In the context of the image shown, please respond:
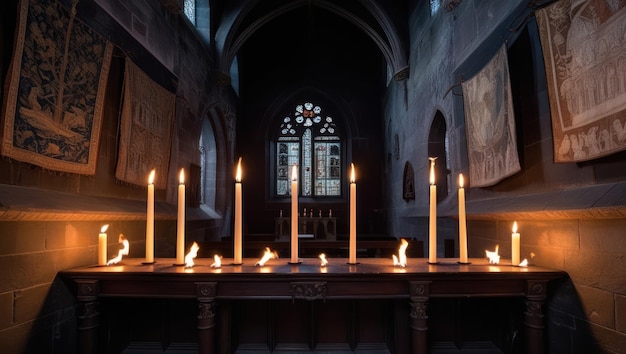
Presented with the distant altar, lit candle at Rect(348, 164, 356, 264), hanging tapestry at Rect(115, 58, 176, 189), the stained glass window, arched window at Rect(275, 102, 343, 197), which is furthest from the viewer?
arched window at Rect(275, 102, 343, 197)

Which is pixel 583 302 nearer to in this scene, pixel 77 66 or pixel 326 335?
pixel 326 335

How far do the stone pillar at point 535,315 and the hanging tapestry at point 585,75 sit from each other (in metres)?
0.71

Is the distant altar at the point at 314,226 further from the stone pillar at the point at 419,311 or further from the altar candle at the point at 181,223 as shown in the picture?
the stone pillar at the point at 419,311

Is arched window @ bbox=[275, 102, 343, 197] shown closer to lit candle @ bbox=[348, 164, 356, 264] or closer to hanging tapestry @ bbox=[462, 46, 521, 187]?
hanging tapestry @ bbox=[462, 46, 521, 187]

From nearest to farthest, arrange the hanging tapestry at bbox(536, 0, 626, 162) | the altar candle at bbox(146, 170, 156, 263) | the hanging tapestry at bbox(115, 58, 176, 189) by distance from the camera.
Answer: the hanging tapestry at bbox(536, 0, 626, 162) < the altar candle at bbox(146, 170, 156, 263) < the hanging tapestry at bbox(115, 58, 176, 189)

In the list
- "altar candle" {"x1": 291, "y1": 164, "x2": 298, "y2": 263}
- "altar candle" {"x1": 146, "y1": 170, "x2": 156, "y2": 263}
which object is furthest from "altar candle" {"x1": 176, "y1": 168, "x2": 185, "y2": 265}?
"altar candle" {"x1": 291, "y1": 164, "x2": 298, "y2": 263}

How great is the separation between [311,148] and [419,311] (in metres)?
8.95

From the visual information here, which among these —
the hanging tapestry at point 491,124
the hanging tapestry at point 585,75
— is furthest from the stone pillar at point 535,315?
the hanging tapestry at point 491,124

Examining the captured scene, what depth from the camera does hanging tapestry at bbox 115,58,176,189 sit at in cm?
338

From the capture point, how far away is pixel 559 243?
6.98 ft

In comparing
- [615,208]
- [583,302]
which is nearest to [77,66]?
[615,208]

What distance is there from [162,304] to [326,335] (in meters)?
1.12

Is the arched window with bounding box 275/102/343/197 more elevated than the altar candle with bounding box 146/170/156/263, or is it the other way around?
the arched window with bounding box 275/102/343/197

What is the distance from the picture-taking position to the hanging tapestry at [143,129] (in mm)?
3377
